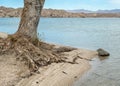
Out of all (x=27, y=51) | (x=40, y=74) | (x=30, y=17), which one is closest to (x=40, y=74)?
(x=40, y=74)

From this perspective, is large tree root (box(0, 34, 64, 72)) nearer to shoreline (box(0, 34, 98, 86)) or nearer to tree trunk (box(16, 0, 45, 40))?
shoreline (box(0, 34, 98, 86))

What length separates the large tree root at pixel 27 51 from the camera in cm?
1216

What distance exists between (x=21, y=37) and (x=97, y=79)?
3.57 metres

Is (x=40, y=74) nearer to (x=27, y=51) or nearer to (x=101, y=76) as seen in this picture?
(x=27, y=51)

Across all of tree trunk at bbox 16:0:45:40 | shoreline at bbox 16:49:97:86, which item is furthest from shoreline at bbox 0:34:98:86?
tree trunk at bbox 16:0:45:40

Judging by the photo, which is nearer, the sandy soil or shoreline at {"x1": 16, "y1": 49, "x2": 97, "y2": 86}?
the sandy soil

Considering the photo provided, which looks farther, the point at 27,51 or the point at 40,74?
the point at 27,51

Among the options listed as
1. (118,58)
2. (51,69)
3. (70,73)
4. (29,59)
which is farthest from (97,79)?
(118,58)

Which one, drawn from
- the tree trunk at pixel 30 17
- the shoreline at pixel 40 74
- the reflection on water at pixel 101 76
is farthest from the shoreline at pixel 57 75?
the tree trunk at pixel 30 17

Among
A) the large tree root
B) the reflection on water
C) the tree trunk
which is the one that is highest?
the tree trunk

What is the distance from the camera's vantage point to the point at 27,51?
12.5 meters

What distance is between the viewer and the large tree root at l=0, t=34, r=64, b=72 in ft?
39.9

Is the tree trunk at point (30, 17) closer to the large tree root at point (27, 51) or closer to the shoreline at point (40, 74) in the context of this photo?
the large tree root at point (27, 51)

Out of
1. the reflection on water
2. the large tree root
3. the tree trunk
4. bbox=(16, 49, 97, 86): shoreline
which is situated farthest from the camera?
the tree trunk
